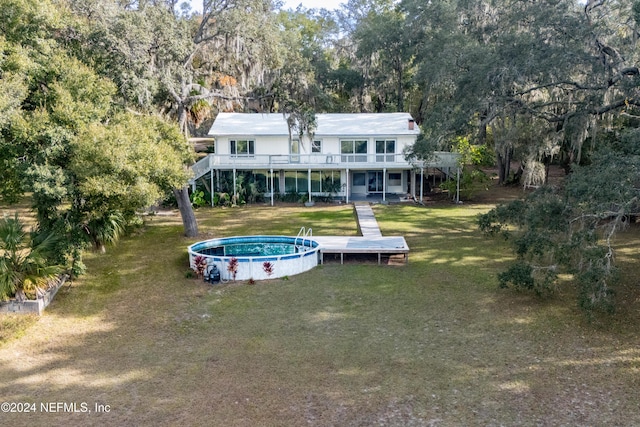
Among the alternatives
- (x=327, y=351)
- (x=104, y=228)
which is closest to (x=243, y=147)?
(x=104, y=228)

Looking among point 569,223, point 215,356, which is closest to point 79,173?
point 215,356

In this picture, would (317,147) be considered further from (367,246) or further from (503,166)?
(503,166)

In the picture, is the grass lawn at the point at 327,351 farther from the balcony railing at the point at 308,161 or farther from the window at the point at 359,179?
the window at the point at 359,179

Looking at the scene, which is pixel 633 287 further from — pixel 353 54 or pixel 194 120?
pixel 353 54

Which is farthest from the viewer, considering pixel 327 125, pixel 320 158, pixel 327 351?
pixel 327 125

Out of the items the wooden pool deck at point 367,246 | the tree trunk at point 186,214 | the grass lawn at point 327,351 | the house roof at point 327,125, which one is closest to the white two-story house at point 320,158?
the house roof at point 327,125

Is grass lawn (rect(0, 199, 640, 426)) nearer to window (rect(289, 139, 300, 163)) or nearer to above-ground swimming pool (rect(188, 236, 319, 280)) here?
above-ground swimming pool (rect(188, 236, 319, 280))
